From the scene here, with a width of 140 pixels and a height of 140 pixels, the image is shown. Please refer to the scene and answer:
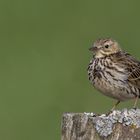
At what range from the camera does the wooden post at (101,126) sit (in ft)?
22.5

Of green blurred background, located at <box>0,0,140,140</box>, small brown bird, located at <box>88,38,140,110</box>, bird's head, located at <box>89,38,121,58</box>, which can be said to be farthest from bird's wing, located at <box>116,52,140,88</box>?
green blurred background, located at <box>0,0,140,140</box>

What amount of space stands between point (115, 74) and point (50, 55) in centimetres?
710

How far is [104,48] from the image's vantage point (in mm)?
10430

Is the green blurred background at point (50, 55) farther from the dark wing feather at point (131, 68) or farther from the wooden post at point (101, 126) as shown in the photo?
the wooden post at point (101, 126)

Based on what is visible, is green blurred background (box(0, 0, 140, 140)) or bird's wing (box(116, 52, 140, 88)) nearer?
bird's wing (box(116, 52, 140, 88))

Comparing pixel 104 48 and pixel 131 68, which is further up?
pixel 104 48

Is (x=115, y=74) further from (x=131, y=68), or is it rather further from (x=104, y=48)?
(x=104, y=48)

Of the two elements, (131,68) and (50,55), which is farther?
(50,55)

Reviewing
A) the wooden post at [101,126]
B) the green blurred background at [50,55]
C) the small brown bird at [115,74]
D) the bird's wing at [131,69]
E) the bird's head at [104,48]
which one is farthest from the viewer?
the green blurred background at [50,55]

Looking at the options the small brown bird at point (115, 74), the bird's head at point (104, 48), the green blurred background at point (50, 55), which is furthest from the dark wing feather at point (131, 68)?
the green blurred background at point (50, 55)

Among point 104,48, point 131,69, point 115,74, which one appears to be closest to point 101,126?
point 115,74

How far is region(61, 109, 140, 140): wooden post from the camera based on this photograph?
6.87 m

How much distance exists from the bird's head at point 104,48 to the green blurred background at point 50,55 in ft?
7.71

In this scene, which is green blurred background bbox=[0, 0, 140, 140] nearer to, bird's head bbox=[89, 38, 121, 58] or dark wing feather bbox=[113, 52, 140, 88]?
→ bird's head bbox=[89, 38, 121, 58]
